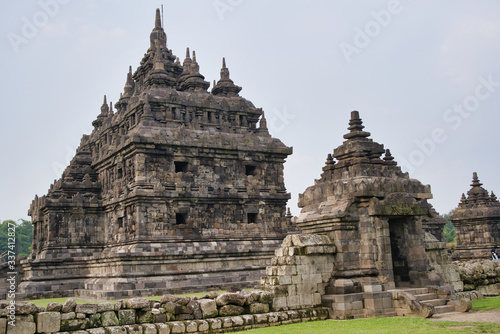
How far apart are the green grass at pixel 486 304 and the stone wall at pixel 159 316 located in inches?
160

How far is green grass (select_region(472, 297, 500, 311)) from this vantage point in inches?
539

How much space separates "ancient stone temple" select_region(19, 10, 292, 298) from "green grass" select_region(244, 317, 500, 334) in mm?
12575

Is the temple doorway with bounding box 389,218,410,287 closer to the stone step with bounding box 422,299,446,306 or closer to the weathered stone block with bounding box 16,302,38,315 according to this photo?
the stone step with bounding box 422,299,446,306

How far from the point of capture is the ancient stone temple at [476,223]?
1303 inches

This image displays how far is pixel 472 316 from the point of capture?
12.3 metres

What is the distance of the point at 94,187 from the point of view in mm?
30375

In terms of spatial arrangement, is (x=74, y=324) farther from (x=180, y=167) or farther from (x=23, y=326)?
(x=180, y=167)

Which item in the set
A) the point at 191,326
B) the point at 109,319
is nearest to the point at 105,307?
the point at 109,319

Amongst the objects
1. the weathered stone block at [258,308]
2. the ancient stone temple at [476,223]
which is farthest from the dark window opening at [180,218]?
the ancient stone temple at [476,223]

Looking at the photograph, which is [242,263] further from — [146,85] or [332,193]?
[332,193]

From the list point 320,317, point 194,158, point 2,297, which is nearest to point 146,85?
point 194,158

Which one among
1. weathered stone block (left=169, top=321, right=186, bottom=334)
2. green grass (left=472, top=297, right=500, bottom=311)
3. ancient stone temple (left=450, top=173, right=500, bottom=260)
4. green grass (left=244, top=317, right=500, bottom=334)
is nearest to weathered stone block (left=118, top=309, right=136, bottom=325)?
weathered stone block (left=169, top=321, right=186, bottom=334)

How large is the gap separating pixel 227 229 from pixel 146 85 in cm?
910

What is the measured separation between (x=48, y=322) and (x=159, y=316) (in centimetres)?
217
